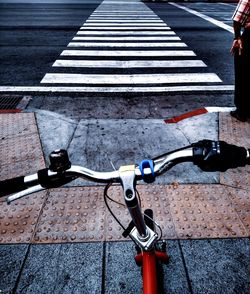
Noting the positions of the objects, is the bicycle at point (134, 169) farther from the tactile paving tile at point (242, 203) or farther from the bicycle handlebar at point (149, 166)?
the tactile paving tile at point (242, 203)

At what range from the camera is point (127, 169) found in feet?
4.50

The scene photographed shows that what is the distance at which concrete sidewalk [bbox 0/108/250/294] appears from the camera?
2.64 metres

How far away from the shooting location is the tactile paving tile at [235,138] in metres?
3.80

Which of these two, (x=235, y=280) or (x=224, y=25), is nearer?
(x=235, y=280)

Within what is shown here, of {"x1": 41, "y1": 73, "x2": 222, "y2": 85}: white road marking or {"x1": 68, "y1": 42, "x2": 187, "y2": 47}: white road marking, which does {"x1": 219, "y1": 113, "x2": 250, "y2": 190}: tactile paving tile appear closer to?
{"x1": 41, "y1": 73, "x2": 222, "y2": 85}: white road marking

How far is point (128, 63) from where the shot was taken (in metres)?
8.76

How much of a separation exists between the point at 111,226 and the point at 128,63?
21.5 ft

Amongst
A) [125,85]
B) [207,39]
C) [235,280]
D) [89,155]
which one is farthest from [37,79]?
[207,39]

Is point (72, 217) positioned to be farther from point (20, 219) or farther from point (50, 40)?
point (50, 40)

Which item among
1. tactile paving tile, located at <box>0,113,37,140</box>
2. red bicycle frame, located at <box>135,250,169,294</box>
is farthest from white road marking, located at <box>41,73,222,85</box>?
red bicycle frame, located at <box>135,250,169,294</box>

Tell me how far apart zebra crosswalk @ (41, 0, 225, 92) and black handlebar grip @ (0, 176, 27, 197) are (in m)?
5.67

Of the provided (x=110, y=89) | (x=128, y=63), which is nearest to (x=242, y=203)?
(x=110, y=89)

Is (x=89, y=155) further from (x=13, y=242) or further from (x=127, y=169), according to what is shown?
(x=127, y=169)

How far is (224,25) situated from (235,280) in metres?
14.8
